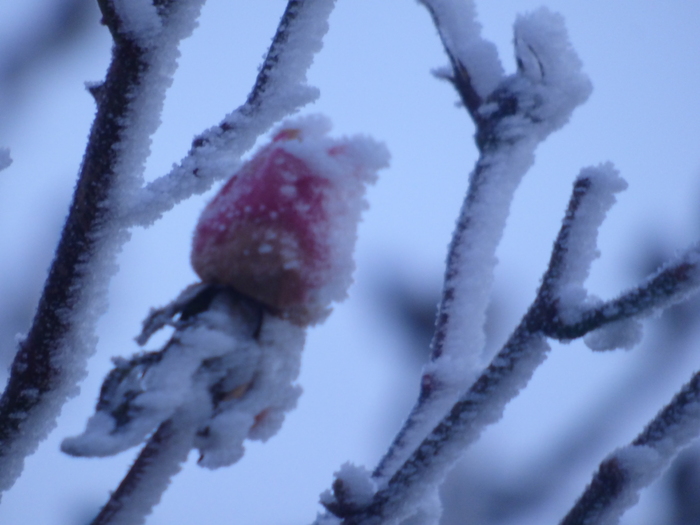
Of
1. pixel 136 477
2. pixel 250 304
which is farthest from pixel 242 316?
pixel 136 477

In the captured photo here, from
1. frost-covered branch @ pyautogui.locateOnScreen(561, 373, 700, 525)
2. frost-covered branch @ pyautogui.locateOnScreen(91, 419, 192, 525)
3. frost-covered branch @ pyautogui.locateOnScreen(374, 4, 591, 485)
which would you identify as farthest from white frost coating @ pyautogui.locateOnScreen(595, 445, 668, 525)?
frost-covered branch @ pyautogui.locateOnScreen(91, 419, 192, 525)

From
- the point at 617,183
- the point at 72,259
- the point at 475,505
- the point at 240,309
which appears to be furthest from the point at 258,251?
the point at 475,505

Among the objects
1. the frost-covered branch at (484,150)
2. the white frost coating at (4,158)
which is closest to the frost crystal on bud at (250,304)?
the frost-covered branch at (484,150)

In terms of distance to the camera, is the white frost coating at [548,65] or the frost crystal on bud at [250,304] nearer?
the frost crystal on bud at [250,304]

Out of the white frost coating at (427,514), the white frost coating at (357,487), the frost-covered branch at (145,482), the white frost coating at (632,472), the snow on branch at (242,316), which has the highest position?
the snow on branch at (242,316)

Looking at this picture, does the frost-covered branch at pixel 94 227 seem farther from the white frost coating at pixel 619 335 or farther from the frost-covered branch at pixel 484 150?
the white frost coating at pixel 619 335

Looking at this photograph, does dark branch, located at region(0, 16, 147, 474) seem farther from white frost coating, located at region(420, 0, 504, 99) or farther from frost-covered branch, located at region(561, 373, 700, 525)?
frost-covered branch, located at region(561, 373, 700, 525)

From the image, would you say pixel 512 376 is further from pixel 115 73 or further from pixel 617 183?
pixel 115 73
